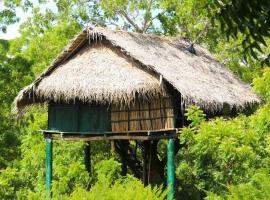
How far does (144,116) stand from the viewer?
460 inches

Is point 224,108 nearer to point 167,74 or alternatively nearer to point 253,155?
point 167,74

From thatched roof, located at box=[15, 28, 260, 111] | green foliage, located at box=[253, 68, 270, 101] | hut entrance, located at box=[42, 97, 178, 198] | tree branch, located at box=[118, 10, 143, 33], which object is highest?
tree branch, located at box=[118, 10, 143, 33]

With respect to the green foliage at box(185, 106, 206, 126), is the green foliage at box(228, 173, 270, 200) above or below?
below

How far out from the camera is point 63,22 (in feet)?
64.4

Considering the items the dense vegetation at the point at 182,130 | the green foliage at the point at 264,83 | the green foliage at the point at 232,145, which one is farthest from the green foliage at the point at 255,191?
the green foliage at the point at 264,83

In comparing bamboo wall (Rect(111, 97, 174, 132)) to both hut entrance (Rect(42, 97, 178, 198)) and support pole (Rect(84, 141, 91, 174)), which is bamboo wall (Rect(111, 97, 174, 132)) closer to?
hut entrance (Rect(42, 97, 178, 198))

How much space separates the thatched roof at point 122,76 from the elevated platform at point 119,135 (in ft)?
2.41

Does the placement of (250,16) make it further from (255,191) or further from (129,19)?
(129,19)

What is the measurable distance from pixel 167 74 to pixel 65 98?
2.14 metres

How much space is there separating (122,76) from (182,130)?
230 centimetres

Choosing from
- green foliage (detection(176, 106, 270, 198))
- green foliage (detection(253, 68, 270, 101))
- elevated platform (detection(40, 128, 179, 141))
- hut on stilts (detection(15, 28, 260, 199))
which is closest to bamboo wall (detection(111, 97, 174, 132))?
hut on stilts (detection(15, 28, 260, 199))

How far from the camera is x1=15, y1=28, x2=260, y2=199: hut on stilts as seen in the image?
11375 millimetres

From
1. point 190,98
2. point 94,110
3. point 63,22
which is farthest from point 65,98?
point 63,22

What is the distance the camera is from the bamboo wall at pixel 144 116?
453 inches
